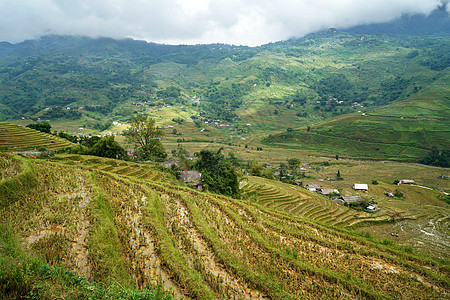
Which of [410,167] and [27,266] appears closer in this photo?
[27,266]

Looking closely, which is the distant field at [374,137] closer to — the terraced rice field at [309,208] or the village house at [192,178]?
the terraced rice field at [309,208]

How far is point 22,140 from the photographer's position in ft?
106

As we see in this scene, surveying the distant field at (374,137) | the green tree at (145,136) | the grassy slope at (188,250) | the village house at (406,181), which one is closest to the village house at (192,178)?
the green tree at (145,136)

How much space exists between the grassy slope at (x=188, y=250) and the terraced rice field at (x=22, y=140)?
20.9m

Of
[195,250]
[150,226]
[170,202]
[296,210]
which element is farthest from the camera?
[296,210]

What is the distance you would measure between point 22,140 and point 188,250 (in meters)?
38.4

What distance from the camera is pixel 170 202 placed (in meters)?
17.6

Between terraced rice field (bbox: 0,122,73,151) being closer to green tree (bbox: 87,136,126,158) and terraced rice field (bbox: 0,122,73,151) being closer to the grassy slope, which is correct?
green tree (bbox: 87,136,126,158)

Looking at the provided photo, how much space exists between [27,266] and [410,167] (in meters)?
115

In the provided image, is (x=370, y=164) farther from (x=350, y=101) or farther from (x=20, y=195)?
(x=350, y=101)

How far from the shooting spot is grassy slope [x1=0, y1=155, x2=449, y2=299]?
8.35 meters

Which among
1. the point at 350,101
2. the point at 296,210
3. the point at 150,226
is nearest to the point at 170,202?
the point at 150,226

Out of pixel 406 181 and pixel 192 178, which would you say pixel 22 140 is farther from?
pixel 406 181

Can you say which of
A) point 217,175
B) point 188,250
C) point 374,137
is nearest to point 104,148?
point 217,175
